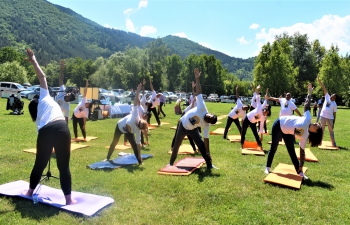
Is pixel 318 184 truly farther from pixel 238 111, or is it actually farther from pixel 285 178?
pixel 238 111

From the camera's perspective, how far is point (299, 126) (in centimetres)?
576

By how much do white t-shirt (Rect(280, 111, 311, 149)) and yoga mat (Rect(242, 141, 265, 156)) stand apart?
2.71 metres

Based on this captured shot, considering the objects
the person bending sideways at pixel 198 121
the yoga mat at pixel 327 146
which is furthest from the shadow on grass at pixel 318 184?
the yoga mat at pixel 327 146

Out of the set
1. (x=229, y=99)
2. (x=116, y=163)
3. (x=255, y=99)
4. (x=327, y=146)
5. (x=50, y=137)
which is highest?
(x=255, y=99)

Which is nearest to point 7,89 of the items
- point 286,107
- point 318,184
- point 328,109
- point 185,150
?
point 185,150

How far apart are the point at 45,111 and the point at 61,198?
1.57 metres

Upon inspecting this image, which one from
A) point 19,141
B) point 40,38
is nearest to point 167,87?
point 19,141

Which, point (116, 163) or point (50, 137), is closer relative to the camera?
point (50, 137)

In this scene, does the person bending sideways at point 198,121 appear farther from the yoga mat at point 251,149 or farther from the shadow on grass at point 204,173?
the yoga mat at point 251,149

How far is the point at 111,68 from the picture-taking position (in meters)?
64.1

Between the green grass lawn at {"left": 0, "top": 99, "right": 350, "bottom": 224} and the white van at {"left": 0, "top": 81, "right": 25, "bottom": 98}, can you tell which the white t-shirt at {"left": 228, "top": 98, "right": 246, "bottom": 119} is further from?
the white van at {"left": 0, "top": 81, "right": 25, "bottom": 98}

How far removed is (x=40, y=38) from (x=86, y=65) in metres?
91.6

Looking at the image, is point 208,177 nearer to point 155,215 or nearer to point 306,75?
point 155,215

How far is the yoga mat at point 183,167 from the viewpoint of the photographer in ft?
20.6
